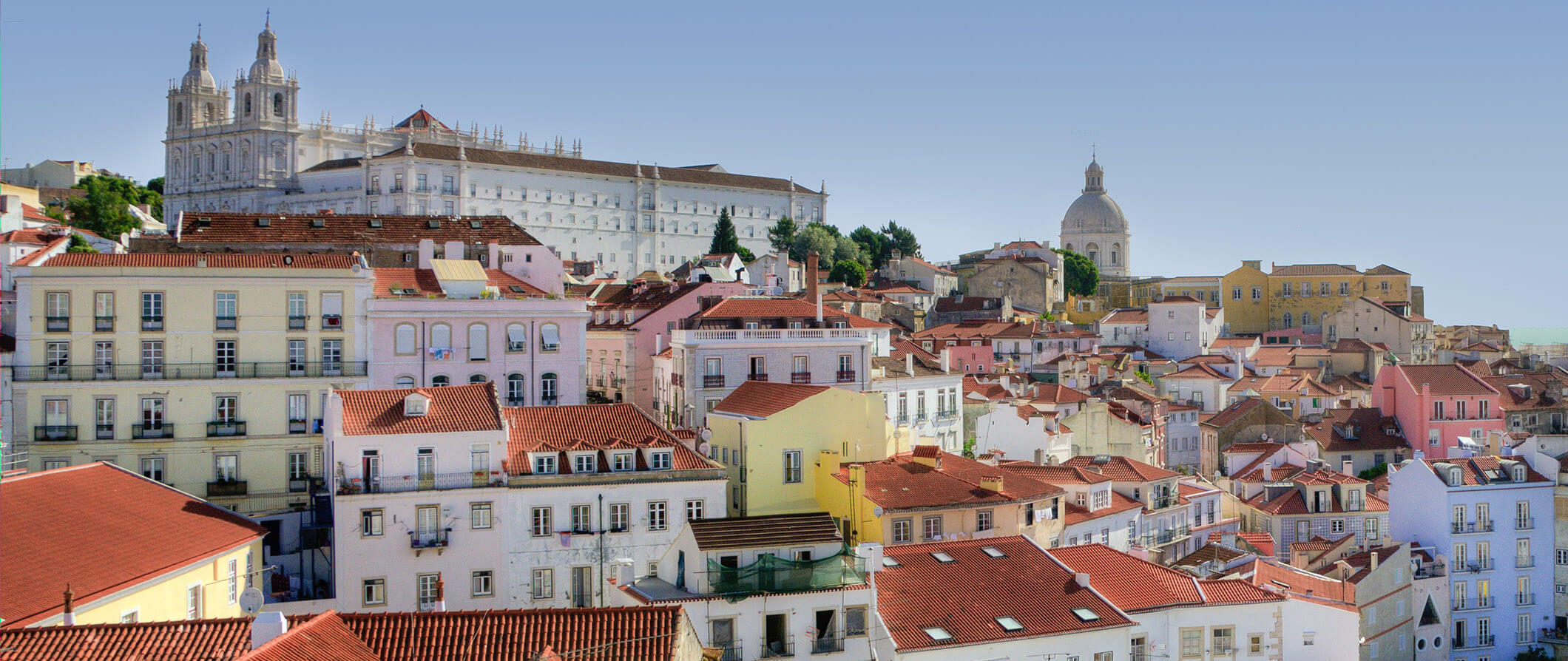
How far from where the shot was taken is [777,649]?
25609 mm

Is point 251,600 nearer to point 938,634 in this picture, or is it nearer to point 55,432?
point 938,634

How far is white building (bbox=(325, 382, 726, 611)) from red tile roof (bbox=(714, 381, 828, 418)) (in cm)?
401

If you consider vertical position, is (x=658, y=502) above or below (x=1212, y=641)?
above

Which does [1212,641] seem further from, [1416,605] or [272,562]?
[272,562]

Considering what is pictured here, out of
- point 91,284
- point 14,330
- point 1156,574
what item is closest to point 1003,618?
point 1156,574

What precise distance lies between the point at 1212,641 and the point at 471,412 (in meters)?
18.0

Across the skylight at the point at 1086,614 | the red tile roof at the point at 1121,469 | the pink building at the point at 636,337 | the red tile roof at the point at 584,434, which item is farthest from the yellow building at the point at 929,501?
the pink building at the point at 636,337

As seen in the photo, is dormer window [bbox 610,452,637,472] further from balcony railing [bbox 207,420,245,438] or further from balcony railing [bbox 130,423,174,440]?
balcony railing [bbox 130,423,174,440]

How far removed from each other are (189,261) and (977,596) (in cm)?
2481

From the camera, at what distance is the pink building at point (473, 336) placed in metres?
41.5

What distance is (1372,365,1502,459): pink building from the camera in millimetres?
62656

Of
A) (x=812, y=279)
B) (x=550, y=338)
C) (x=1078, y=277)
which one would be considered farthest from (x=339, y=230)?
(x=1078, y=277)

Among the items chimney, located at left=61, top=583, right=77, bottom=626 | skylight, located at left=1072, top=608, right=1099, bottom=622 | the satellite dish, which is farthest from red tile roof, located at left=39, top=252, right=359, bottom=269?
skylight, located at left=1072, top=608, right=1099, bottom=622

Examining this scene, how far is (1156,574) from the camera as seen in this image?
105 ft
